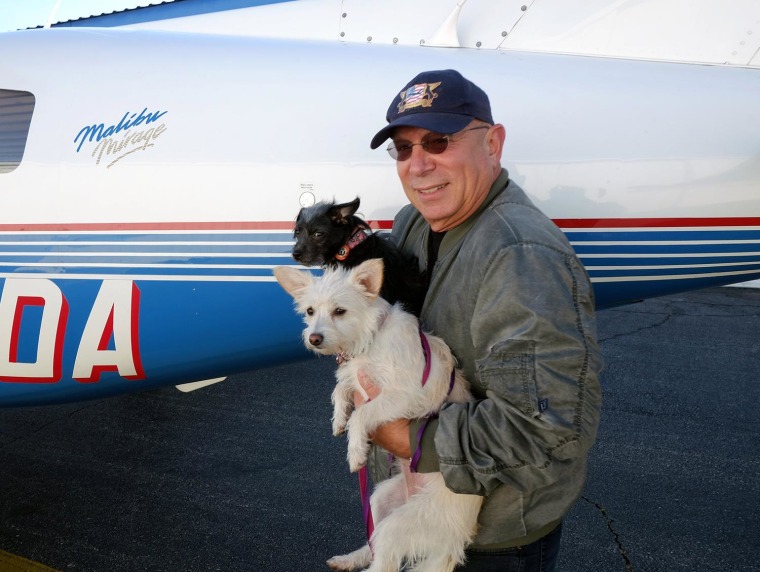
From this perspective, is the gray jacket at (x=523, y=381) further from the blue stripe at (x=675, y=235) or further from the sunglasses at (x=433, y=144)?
the blue stripe at (x=675, y=235)

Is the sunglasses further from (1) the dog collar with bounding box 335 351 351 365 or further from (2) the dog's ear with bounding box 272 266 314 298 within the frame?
(1) the dog collar with bounding box 335 351 351 365

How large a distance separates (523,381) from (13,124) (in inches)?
137

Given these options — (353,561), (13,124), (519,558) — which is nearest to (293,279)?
(519,558)

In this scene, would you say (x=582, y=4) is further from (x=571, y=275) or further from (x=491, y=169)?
(x=571, y=275)

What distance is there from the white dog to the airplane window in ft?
7.33

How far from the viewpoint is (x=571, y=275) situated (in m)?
1.71

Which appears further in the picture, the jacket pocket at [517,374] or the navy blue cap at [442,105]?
the navy blue cap at [442,105]

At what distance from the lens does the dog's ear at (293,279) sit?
2377 mm

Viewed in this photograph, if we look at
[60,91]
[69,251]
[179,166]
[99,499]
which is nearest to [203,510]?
[99,499]

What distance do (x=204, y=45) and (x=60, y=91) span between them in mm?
884

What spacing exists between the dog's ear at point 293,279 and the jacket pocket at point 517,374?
944mm

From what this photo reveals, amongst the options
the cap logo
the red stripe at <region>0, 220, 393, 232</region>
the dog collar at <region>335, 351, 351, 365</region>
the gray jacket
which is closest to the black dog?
the red stripe at <region>0, 220, 393, 232</region>

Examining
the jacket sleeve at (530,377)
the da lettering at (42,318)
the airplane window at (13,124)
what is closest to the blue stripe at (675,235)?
the jacket sleeve at (530,377)

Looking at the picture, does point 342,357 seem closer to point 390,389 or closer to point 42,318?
point 390,389
